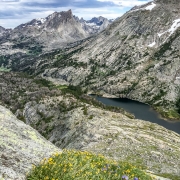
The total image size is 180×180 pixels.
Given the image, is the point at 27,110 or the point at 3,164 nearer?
the point at 3,164

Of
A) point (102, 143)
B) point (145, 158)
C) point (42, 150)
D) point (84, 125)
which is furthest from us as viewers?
point (84, 125)

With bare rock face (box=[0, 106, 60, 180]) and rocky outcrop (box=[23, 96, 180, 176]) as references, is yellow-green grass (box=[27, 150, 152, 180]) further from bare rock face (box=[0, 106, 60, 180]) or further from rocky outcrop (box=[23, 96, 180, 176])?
rocky outcrop (box=[23, 96, 180, 176])

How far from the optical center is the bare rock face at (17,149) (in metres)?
12.1

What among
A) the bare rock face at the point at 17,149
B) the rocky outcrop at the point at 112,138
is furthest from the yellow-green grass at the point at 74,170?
the rocky outcrop at the point at 112,138

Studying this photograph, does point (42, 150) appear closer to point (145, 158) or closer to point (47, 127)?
point (145, 158)

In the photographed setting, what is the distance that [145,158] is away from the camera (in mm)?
52062

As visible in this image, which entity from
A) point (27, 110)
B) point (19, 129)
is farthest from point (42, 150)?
point (27, 110)

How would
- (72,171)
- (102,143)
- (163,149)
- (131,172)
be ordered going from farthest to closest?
1. (102,143)
2. (163,149)
3. (131,172)
4. (72,171)

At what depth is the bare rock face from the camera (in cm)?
1214

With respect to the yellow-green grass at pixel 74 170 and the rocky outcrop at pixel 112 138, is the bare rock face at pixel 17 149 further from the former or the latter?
the rocky outcrop at pixel 112 138

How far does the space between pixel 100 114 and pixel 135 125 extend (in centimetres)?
1709

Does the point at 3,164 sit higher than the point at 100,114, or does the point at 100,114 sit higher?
the point at 3,164

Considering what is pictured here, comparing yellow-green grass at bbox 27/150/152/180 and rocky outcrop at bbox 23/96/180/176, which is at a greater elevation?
yellow-green grass at bbox 27/150/152/180

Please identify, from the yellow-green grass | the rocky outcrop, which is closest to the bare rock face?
the yellow-green grass
